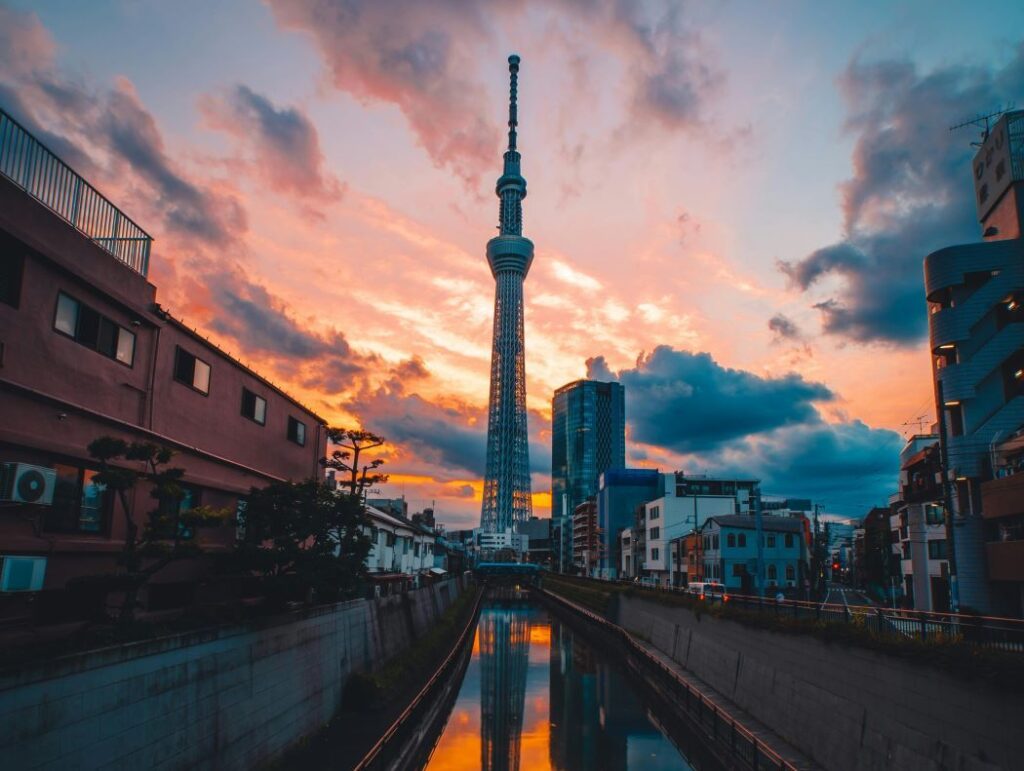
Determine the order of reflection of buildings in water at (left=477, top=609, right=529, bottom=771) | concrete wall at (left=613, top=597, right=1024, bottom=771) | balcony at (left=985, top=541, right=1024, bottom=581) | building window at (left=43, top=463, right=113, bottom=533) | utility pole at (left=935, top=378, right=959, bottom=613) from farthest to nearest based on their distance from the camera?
utility pole at (left=935, top=378, right=959, bottom=613) → balcony at (left=985, top=541, right=1024, bottom=581) → reflection of buildings in water at (left=477, top=609, right=529, bottom=771) → building window at (left=43, top=463, right=113, bottom=533) → concrete wall at (left=613, top=597, right=1024, bottom=771)

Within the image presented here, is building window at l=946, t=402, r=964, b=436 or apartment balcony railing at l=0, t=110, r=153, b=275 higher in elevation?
apartment balcony railing at l=0, t=110, r=153, b=275

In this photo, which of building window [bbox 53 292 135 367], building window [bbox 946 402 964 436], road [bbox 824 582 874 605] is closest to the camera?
building window [bbox 53 292 135 367]

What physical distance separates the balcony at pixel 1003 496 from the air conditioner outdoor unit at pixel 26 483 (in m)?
27.1

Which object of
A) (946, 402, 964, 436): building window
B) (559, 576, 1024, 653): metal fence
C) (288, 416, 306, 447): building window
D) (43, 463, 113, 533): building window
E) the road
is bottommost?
the road

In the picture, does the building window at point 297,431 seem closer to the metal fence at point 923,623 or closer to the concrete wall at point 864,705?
the concrete wall at point 864,705

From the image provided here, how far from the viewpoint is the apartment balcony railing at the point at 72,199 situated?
538 inches

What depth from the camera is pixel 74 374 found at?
47.5 ft

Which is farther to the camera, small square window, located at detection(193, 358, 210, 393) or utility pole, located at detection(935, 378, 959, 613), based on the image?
utility pole, located at detection(935, 378, 959, 613)

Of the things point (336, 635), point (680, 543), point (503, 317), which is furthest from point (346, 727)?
point (503, 317)

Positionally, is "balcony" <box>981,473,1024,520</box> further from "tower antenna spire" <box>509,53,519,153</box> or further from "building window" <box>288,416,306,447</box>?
"tower antenna spire" <box>509,53,519,153</box>

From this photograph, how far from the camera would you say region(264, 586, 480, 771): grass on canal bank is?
54.4 feet

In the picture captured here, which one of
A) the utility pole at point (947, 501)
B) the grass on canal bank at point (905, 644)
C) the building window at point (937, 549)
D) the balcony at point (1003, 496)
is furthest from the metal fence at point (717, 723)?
the building window at point (937, 549)

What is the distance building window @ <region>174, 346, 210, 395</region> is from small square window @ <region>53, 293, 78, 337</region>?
13.4 feet

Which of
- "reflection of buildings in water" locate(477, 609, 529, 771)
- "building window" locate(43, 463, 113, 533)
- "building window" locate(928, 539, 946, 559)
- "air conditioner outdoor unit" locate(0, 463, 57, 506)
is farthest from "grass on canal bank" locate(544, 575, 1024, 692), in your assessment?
"building window" locate(928, 539, 946, 559)
